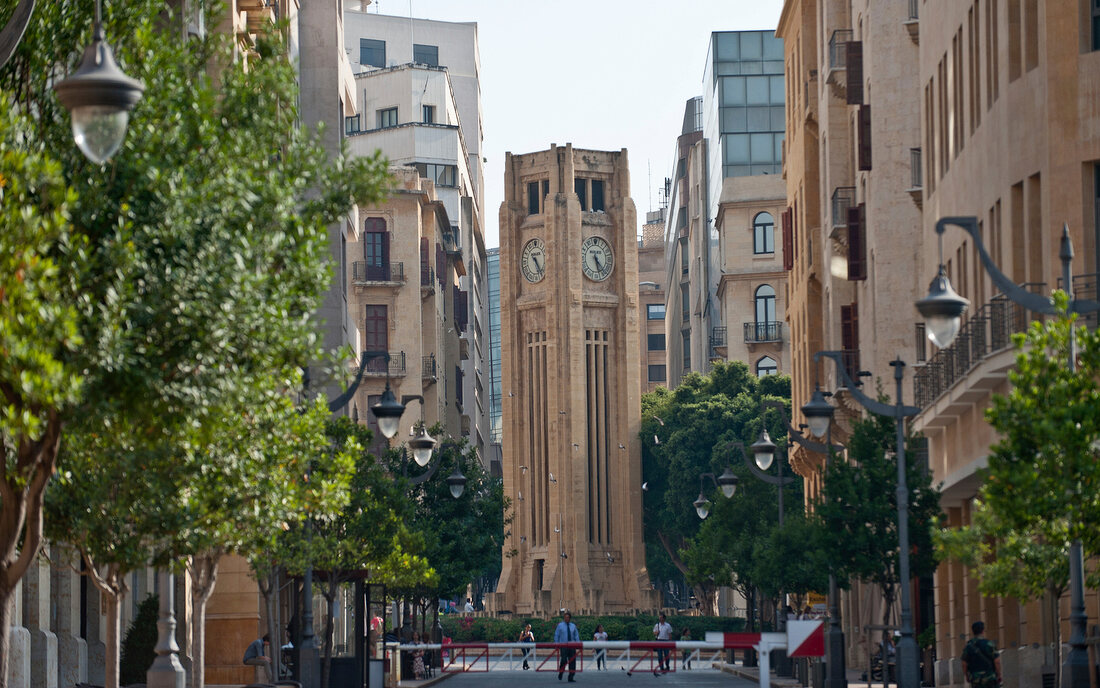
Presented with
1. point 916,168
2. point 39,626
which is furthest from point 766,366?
point 39,626

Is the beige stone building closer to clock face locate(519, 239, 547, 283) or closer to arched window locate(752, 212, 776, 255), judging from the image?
arched window locate(752, 212, 776, 255)

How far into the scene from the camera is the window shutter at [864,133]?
43969 millimetres

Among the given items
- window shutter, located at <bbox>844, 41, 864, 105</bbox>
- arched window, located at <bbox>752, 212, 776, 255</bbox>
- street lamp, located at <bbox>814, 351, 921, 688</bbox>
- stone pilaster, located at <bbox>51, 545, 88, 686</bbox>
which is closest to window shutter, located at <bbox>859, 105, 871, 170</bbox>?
window shutter, located at <bbox>844, 41, 864, 105</bbox>

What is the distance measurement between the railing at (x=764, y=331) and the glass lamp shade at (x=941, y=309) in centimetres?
8043

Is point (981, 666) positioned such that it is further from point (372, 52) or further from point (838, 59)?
point (372, 52)

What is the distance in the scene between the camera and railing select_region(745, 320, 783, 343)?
3841 inches

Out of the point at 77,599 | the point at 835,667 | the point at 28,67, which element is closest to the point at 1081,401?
the point at 28,67

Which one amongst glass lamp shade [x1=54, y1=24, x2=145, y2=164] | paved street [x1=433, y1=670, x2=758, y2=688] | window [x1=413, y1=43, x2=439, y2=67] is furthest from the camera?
window [x1=413, y1=43, x2=439, y2=67]

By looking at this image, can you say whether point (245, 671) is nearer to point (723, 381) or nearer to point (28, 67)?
point (28, 67)

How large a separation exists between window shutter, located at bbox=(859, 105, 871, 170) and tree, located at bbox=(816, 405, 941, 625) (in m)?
11.8

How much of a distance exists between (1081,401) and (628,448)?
90.5 meters

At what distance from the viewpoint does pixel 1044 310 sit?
16.0 metres

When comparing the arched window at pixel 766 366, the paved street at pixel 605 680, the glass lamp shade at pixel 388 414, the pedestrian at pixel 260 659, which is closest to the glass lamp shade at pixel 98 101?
the glass lamp shade at pixel 388 414

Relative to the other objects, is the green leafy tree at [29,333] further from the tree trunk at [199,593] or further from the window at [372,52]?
the window at [372,52]
